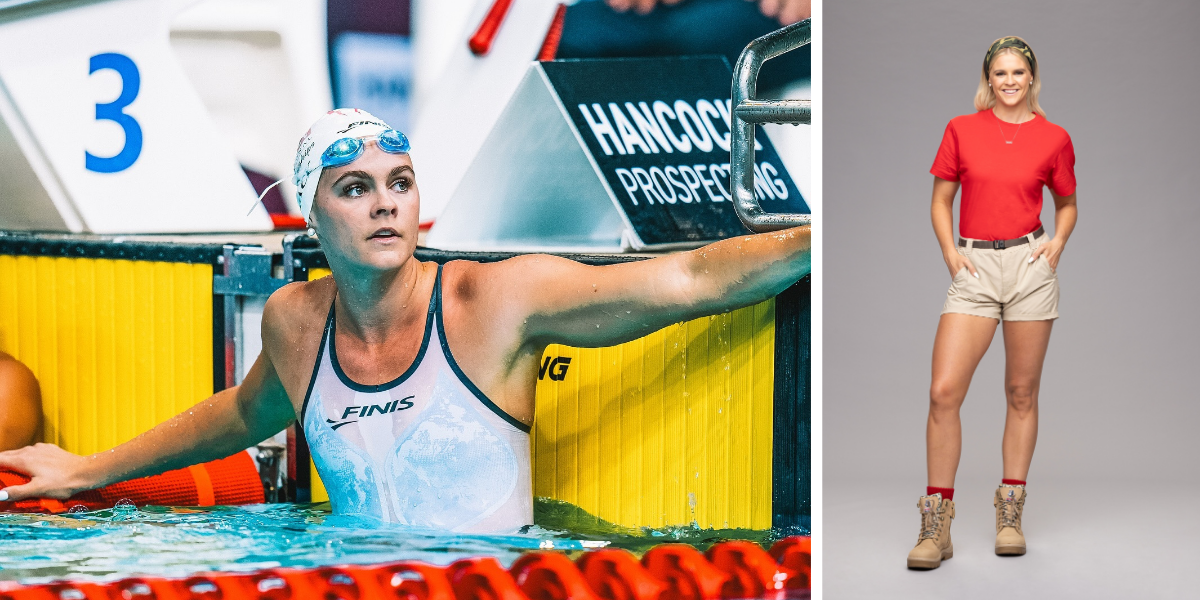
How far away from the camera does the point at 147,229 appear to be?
138 inches

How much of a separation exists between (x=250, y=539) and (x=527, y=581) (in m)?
0.85

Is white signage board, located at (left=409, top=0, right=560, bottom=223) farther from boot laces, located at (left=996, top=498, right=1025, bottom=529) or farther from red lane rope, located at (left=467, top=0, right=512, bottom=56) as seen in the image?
boot laces, located at (left=996, top=498, right=1025, bottom=529)

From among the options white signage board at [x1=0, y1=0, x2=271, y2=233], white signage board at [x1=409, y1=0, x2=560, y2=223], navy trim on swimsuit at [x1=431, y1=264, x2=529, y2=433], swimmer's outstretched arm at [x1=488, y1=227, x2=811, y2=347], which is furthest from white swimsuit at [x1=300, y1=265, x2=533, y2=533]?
white signage board at [x1=0, y1=0, x2=271, y2=233]

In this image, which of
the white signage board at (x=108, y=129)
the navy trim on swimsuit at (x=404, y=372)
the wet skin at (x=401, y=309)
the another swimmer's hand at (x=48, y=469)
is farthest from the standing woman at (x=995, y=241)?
the another swimmer's hand at (x=48, y=469)

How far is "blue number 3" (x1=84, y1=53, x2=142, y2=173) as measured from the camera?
3436 millimetres

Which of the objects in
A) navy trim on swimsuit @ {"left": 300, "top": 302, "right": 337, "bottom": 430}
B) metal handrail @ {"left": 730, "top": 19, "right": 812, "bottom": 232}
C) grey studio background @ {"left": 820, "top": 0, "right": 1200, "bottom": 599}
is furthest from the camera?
grey studio background @ {"left": 820, "top": 0, "right": 1200, "bottom": 599}

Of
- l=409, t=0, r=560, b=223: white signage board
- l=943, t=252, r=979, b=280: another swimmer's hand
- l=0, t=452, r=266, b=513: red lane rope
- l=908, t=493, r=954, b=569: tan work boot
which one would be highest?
l=409, t=0, r=560, b=223: white signage board

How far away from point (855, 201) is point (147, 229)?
3818 millimetres

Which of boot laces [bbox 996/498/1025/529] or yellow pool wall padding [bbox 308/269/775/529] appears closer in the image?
yellow pool wall padding [bbox 308/269/775/529]

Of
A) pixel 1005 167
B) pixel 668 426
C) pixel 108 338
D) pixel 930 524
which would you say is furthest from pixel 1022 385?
pixel 108 338

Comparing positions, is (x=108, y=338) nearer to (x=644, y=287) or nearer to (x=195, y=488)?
(x=195, y=488)

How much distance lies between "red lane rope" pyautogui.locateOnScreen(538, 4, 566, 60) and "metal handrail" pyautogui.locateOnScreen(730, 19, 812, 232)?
533mm

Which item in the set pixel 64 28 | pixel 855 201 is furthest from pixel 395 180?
pixel 855 201

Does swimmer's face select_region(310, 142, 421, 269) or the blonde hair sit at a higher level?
the blonde hair
